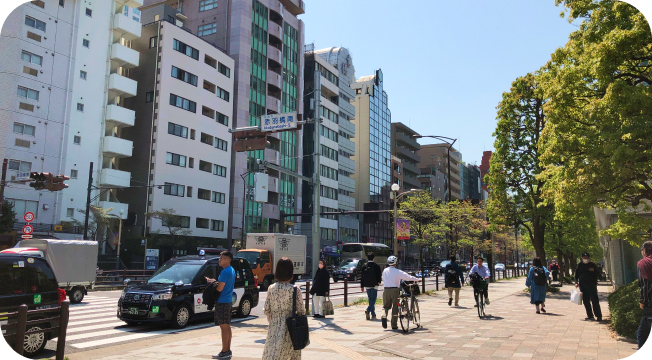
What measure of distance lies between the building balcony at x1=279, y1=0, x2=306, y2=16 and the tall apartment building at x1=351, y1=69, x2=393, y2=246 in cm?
2379

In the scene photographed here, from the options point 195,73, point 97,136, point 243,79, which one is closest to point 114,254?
point 97,136

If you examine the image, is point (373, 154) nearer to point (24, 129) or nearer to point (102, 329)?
point (24, 129)

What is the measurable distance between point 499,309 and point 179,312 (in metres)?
10.9

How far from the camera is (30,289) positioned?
28.4 ft

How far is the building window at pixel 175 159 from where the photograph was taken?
1976 inches

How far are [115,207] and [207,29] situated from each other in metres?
29.5

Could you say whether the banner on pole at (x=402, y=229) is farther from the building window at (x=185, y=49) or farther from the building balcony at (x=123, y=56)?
the building window at (x=185, y=49)

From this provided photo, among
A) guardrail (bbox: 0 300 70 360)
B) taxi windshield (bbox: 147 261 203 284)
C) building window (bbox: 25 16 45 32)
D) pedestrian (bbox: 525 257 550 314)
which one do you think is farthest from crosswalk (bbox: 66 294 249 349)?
building window (bbox: 25 16 45 32)

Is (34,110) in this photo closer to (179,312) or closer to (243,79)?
(243,79)

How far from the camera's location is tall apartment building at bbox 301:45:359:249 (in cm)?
7477

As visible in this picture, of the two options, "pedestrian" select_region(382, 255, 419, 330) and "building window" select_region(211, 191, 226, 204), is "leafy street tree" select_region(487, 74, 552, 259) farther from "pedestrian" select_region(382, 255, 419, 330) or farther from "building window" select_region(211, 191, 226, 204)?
"building window" select_region(211, 191, 226, 204)

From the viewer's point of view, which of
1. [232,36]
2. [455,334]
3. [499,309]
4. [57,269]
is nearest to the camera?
[455,334]

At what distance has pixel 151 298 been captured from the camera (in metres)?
12.2

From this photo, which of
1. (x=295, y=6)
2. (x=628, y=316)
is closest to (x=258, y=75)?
(x=295, y=6)
